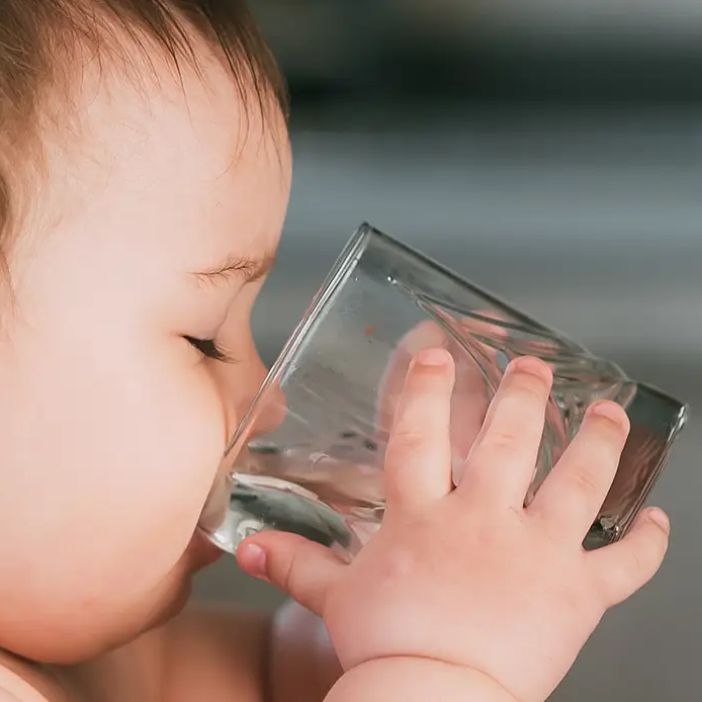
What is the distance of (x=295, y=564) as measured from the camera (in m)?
0.51

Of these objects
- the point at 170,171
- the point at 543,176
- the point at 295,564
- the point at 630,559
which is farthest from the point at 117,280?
the point at 543,176

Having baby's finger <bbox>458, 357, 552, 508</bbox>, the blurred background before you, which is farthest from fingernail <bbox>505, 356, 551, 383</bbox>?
the blurred background

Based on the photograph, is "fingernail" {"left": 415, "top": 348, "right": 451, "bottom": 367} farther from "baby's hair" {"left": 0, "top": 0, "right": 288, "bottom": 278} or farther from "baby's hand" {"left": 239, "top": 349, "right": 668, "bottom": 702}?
"baby's hair" {"left": 0, "top": 0, "right": 288, "bottom": 278}

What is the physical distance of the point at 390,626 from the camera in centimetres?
45

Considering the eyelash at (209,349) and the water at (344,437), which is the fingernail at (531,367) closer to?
the water at (344,437)

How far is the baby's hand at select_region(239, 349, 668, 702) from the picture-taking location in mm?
448

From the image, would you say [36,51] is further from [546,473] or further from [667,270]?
[667,270]

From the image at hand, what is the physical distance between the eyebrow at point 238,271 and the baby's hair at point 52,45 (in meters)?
0.08

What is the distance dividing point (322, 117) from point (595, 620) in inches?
17.4

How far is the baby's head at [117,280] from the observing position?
0.43m

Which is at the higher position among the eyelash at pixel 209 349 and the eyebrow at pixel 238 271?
the eyebrow at pixel 238 271

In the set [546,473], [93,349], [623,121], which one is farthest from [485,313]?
[623,121]

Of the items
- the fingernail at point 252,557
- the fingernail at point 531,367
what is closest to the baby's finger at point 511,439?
the fingernail at point 531,367

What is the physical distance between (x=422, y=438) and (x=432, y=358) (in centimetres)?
4
